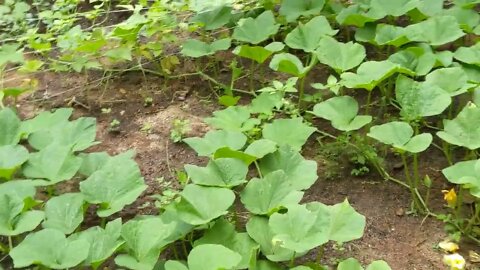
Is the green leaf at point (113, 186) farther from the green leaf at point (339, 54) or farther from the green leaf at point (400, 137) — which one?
the green leaf at point (339, 54)

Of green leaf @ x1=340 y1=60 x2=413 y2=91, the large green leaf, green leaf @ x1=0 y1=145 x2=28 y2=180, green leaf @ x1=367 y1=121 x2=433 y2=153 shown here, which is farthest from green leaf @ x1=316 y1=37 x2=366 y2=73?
green leaf @ x1=0 y1=145 x2=28 y2=180

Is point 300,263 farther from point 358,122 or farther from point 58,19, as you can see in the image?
point 58,19

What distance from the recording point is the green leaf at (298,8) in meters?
3.26

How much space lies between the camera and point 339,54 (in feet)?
9.43

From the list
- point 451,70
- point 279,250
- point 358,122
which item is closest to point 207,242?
point 279,250

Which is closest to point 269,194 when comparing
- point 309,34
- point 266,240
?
point 266,240

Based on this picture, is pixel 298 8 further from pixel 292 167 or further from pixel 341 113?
pixel 292 167

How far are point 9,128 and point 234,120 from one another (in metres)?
0.94

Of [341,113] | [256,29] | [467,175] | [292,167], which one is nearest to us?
[467,175]

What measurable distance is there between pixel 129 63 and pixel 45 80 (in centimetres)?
45

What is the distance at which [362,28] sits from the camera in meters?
3.14

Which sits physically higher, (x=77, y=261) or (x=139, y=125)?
(x=77, y=261)

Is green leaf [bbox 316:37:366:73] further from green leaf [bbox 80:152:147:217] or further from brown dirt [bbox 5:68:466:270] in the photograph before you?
green leaf [bbox 80:152:147:217]

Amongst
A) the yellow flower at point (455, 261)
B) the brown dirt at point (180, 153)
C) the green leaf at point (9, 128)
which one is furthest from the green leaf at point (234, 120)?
the yellow flower at point (455, 261)
